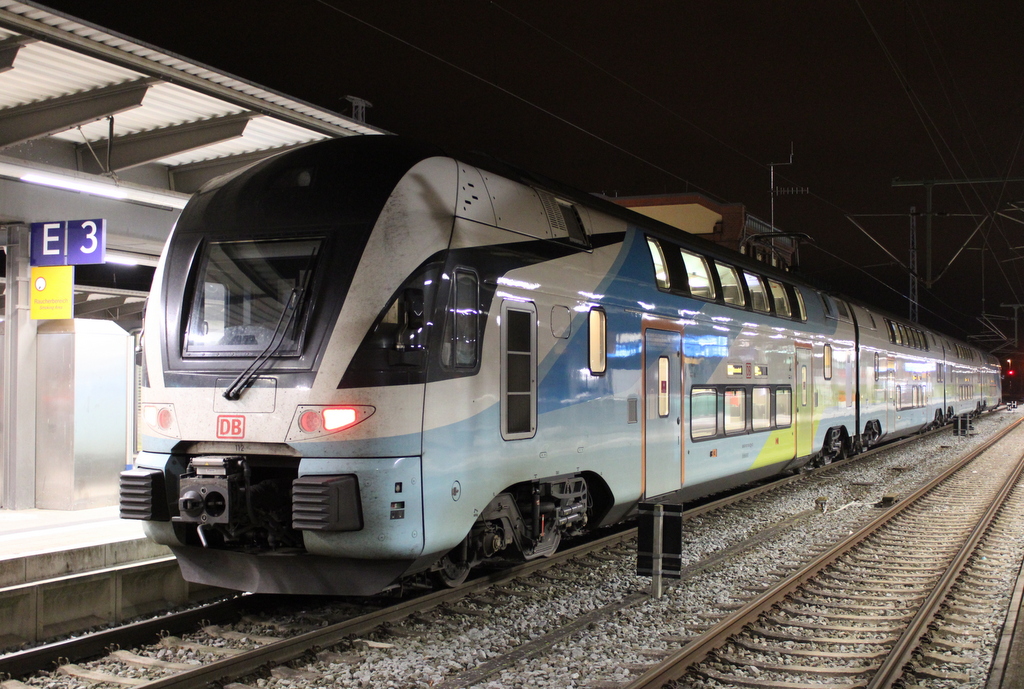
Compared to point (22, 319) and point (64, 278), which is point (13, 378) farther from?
point (64, 278)

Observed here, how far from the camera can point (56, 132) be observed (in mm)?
8633

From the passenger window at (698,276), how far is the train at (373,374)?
2253 mm

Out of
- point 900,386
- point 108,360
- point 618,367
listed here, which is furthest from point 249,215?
point 900,386

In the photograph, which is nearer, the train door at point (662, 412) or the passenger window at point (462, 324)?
the passenger window at point (462, 324)

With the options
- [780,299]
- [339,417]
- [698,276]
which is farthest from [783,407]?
[339,417]

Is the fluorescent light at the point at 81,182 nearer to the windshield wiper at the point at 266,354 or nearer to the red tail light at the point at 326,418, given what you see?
the windshield wiper at the point at 266,354

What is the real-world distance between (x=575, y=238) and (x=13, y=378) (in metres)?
7.36

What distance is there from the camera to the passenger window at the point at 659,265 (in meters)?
9.27

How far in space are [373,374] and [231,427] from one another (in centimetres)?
112

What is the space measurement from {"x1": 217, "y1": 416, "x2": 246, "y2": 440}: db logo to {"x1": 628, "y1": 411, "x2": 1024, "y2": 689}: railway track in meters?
3.05

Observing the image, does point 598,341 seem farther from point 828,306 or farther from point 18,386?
point 828,306

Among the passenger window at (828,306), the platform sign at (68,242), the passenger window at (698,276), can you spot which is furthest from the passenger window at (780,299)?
the platform sign at (68,242)

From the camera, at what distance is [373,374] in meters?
5.54

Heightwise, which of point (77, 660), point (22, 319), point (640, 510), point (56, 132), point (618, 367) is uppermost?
point (56, 132)
